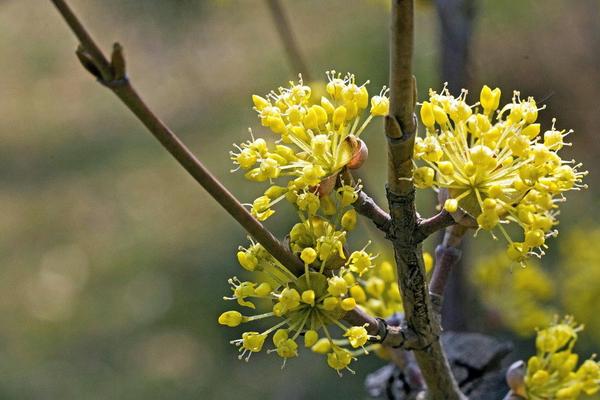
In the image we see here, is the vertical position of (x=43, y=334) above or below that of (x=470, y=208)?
above

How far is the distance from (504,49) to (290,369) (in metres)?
3.51

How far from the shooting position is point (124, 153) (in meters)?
7.80

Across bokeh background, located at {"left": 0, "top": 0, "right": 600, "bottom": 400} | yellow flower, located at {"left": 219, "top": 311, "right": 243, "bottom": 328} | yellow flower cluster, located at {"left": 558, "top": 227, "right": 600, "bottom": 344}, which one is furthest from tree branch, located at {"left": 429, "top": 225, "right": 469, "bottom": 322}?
bokeh background, located at {"left": 0, "top": 0, "right": 600, "bottom": 400}

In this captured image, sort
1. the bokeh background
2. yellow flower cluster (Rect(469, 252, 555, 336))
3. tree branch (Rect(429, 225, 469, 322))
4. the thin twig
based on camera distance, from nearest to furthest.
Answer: tree branch (Rect(429, 225, 469, 322)) → yellow flower cluster (Rect(469, 252, 555, 336)) → the thin twig → the bokeh background

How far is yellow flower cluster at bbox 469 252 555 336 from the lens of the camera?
2.20 m

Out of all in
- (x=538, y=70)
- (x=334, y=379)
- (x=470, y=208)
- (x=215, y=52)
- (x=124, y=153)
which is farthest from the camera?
(x=215, y=52)

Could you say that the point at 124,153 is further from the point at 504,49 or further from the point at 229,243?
the point at 504,49

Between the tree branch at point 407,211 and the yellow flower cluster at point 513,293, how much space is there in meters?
0.80

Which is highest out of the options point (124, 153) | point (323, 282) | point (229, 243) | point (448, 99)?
point (124, 153)

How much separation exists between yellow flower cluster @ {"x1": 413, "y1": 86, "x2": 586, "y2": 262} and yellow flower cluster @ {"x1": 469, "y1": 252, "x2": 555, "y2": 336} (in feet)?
3.15

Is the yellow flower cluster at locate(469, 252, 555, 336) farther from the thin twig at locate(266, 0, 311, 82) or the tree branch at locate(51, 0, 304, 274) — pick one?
the tree branch at locate(51, 0, 304, 274)

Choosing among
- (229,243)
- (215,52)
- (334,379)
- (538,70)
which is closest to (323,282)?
(334,379)

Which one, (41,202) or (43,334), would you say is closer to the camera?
(43,334)

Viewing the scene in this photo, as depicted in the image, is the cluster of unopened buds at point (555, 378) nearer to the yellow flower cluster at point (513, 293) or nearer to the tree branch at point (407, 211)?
the tree branch at point (407, 211)
